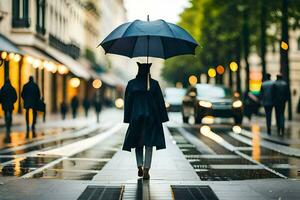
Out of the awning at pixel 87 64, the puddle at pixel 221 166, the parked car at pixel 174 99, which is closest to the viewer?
the puddle at pixel 221 166

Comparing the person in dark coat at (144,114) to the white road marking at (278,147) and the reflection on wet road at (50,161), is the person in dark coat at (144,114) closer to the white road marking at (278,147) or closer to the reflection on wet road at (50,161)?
the reflection on wet road at (50,161)

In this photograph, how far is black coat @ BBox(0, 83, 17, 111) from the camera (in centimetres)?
2023

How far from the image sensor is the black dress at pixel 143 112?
31.1 feet

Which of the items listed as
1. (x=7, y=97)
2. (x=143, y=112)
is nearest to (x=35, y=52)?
(x=7, y=97)

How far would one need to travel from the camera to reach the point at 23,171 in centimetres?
1036

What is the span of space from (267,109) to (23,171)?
1048 centimetres

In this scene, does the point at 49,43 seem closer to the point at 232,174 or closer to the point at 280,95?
the point at 280,95

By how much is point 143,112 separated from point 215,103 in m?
16.9

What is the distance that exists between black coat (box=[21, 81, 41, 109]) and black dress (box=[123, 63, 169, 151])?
37.9 ft

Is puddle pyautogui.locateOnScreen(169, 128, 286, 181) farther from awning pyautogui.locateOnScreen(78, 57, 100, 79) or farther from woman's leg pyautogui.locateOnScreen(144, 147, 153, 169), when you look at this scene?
awning pyautogui.locateOnScreen(78, 57, 100, 79)

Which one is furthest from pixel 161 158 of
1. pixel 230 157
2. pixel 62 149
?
pixel 62 149

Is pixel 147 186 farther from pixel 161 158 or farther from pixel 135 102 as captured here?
pixel 161 158

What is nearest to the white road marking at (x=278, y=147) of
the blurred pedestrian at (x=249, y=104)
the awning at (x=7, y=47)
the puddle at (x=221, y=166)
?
the puddle at (x=221, y=166)

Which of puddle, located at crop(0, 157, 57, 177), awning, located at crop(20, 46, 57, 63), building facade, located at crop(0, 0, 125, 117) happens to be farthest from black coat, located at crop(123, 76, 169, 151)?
awning, located at crop(20, 46, 57, 63)
